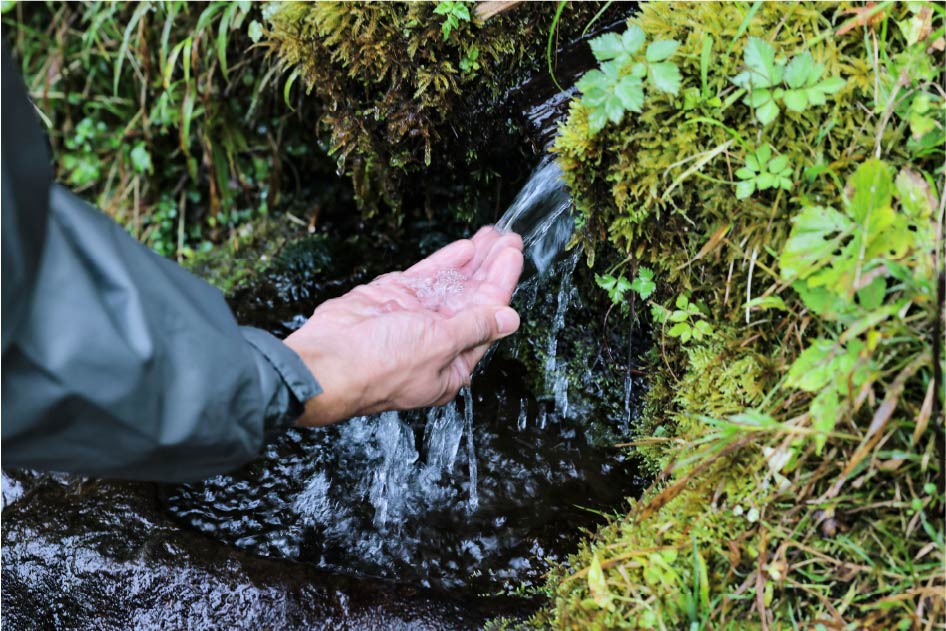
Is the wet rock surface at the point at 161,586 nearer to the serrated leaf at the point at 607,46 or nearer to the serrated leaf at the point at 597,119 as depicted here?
the serrated leaf at the point at 597,119

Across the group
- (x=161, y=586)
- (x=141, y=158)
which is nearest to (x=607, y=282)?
(x=161, y=586)

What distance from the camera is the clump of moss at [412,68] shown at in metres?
2.75

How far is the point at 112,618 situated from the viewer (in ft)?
7.63

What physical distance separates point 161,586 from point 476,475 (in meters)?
1.25

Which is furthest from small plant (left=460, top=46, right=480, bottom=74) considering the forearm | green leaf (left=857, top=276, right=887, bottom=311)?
green leaf (left=857, top=276, right=887, bottom=311)

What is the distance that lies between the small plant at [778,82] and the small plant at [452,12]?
3.62ft

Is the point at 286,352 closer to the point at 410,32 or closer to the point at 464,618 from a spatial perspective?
the point at 464,618

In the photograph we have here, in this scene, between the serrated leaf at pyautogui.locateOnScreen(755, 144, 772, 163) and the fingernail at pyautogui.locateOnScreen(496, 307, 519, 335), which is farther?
the fingernail at pyautogui.locateOnScreen(496, 307, 519, 335)

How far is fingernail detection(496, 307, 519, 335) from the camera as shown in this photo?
249cm

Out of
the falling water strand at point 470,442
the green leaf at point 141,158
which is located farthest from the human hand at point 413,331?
the green leaf at point 141,158

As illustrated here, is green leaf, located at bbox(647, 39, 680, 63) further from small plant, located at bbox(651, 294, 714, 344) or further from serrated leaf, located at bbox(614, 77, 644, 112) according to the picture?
small plant, located at bbox(651, 294, 714, 344)

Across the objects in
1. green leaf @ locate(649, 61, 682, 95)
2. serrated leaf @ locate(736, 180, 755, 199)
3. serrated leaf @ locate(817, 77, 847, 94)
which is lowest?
serrated leaf @ locate(736, 180, 755, 199)

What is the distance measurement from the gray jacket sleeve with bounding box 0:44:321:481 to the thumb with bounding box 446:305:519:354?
27.8 inches

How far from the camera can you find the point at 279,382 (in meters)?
1.92
